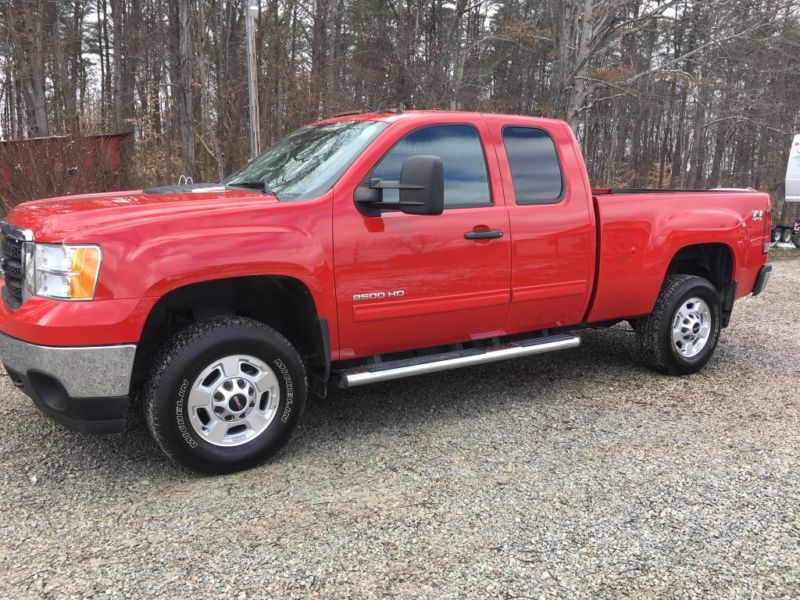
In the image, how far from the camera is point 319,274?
347 centimetres

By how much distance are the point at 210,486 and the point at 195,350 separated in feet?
2.35

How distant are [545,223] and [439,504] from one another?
2.08 metres

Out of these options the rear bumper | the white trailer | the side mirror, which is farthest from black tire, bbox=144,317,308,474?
the white trailer

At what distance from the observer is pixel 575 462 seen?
11.8 feet

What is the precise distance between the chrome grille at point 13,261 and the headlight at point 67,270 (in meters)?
0.20

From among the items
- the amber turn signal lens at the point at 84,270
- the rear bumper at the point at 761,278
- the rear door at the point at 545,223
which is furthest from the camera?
the rear bumper at the point at 761,278

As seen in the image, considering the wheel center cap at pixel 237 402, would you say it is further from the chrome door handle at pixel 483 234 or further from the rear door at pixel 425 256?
the chrome door handle at pixel 483 234

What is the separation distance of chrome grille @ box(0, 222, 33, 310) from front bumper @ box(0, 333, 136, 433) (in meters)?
0.26

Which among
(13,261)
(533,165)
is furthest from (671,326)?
(13,261)

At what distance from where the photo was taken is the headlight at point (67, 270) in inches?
116

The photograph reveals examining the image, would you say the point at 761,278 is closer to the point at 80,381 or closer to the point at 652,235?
the point at 652,235

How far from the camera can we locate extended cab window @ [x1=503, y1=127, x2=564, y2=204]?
4.29 m

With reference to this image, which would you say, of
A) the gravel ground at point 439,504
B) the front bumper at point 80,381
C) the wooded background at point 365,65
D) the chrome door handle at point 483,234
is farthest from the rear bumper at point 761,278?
the wooded background at point 365,65

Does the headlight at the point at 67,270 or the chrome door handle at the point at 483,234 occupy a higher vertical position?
the chrome door handle at the point at 483,234
